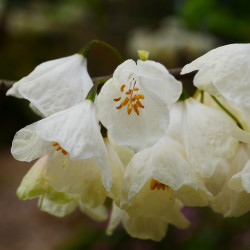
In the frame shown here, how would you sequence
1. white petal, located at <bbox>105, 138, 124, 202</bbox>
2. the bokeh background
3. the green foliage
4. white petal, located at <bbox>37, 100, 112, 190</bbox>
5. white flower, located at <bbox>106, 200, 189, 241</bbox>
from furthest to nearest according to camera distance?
the bokeh background, the green foliage, white flower, located at <bbox>106, 200, 189, 241</bbox>, white petal, located at <bbox>105, 138, 124, 202</bbox>, white petal, located at <bbox>37, 100, 112, 190</bbox>

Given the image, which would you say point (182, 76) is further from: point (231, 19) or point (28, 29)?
point (28, 29)

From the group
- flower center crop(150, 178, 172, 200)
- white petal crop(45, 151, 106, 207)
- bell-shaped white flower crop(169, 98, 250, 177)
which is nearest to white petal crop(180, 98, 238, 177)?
bell-shaped white flower crop(169, 98, 250, 177)

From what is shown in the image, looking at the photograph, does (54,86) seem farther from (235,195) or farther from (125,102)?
(235,195)

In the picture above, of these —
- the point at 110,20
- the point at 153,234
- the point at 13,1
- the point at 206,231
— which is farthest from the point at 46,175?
the point at 110,20

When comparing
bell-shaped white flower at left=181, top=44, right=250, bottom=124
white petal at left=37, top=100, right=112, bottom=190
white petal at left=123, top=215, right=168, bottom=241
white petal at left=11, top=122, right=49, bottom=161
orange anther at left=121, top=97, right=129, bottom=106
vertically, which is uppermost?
bell-shaped white flower at left=181, top=44, right=250, bottom=124

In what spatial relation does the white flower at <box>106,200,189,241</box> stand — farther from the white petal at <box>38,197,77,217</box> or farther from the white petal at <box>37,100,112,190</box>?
the white petal at <box>37,100,112,190</box>

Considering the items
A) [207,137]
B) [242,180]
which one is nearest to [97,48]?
[207,137]
